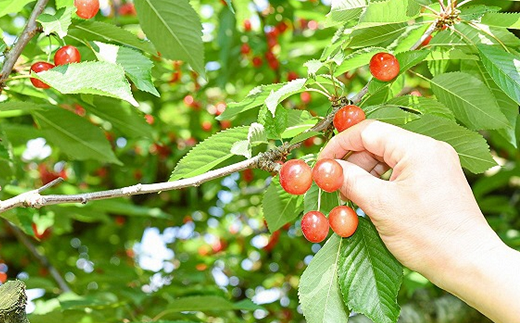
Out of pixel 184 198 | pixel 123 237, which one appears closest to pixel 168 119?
pixel 184 198

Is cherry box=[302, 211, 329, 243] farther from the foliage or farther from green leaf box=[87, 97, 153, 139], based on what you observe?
green leaf box=[87, 97, 153, 139]

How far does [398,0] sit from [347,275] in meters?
0.68

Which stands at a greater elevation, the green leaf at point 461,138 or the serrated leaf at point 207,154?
the serrated leaf at point 207,154

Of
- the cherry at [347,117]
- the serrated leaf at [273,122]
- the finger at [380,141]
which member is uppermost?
the serrated leaf at [273,122]

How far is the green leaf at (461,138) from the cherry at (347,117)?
14 cm

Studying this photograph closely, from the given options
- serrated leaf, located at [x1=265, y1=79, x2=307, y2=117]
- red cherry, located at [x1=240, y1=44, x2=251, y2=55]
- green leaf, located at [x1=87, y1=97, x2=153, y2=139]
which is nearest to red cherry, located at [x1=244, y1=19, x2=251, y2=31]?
red cherry, located at [x1=240, y1=44, x2=251, y2=55]

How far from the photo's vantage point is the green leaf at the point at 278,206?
1.86 metres

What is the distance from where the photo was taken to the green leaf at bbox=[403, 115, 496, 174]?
5.14 feet

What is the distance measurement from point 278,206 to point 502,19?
31.7 inches

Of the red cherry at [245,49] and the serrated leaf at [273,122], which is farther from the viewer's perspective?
the red cherry at [245,49]

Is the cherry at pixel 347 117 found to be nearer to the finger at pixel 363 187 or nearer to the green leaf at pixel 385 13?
the finger at pixel 363 187

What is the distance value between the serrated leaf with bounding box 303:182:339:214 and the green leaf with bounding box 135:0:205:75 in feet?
1.74

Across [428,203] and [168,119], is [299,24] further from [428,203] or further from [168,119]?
[428,203]

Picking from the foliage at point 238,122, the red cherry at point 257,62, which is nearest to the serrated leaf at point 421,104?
the foliage at point 238,122
